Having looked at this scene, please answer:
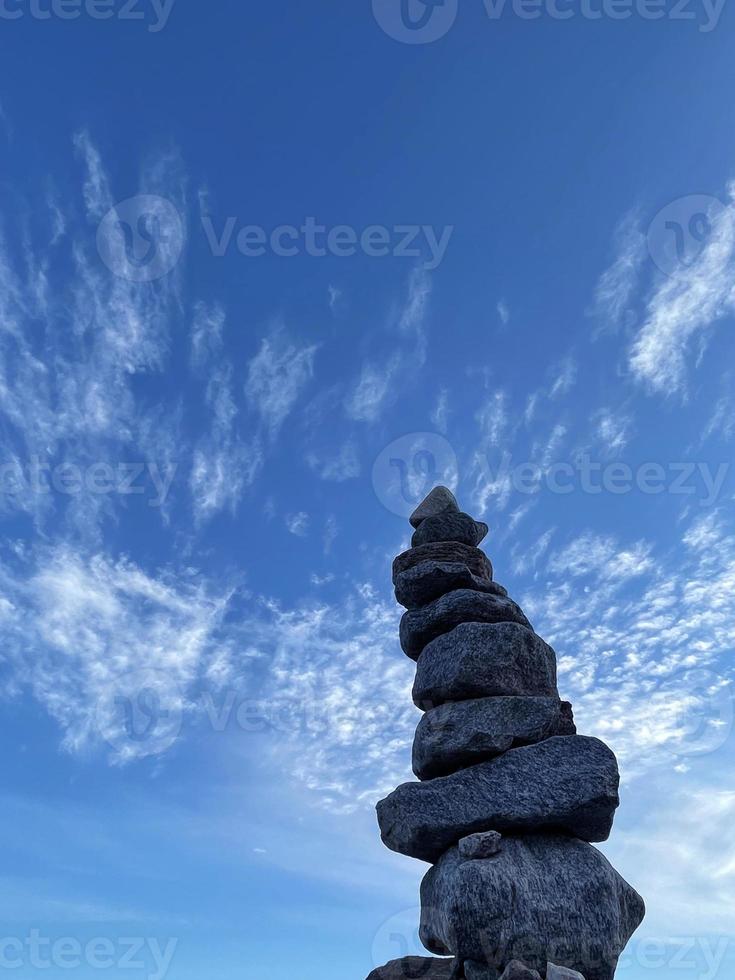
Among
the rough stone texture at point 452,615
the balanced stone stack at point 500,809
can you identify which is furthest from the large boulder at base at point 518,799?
the rough stone texture at point 452,615

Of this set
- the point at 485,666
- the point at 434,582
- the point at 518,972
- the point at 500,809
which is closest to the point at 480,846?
the point at 500,809

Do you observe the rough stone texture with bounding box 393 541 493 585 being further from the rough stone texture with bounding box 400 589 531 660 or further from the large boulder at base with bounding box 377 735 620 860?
the large boulder at base with bounding box 377 735 620 860

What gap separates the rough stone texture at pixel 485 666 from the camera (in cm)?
1966

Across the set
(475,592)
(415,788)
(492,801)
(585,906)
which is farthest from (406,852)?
(475,592)

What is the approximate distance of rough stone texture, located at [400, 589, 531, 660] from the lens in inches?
841

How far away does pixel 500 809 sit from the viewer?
683 inches

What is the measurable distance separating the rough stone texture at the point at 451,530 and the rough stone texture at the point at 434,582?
168 centimetres

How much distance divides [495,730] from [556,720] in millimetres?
1732

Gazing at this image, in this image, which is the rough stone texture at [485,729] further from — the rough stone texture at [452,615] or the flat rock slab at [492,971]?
the flat rock slab at [492,971]

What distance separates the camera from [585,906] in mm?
16172

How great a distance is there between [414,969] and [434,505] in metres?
13.7

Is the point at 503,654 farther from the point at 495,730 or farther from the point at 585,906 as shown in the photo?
the point at 585,906

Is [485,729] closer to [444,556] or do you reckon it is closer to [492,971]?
[492,971]

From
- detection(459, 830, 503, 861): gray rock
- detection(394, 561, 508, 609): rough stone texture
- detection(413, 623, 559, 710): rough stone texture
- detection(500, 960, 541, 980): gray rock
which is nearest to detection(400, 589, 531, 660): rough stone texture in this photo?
detection(394, 561, 508, 609): rough stone texture
